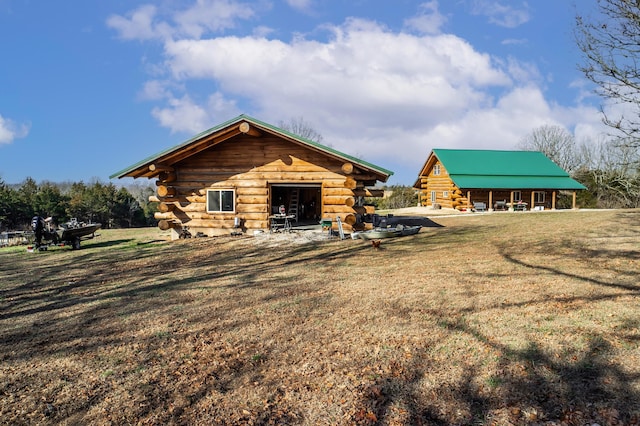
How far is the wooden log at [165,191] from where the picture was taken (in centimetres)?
1688

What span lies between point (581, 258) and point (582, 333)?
6.10 m

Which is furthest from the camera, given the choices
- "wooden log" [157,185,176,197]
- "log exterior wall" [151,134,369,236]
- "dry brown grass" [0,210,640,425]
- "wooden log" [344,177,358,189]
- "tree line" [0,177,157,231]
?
"tree line" [0,177,157,231]

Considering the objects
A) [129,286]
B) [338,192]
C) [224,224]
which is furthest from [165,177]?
[129,286]

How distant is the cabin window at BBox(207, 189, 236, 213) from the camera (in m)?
17.3

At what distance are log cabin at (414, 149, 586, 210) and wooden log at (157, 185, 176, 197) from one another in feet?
76.3

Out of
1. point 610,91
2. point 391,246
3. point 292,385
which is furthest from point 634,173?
point 292,385

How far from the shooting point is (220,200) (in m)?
17.3

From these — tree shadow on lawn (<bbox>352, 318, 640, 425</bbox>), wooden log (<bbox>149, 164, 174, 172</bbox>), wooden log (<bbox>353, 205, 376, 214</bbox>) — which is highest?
wooden log (<bbox>149, 164, 174, 172</bbox>)

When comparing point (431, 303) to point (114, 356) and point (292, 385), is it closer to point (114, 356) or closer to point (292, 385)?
point (292, 385)

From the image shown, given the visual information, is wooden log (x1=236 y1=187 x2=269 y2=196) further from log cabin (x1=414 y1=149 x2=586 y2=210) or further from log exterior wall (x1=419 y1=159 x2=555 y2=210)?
log exterior wall (x1=419 y1=159 x2=555 y2=210)

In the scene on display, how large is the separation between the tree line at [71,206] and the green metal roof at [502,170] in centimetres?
2867

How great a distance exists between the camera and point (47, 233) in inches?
585

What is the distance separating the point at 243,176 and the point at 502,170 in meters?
27.2

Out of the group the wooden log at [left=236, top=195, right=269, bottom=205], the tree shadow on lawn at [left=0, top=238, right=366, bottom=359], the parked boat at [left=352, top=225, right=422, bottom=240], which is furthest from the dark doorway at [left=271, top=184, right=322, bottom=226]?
the tree shadow on lawn at [left=0, top=238, right=366, bottom=359]
